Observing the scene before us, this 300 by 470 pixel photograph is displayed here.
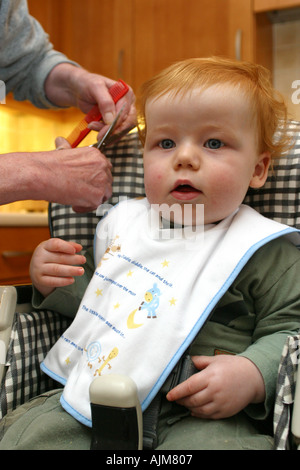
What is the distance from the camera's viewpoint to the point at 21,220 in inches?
75.0

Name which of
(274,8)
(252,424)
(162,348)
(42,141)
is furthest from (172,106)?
(42,141)

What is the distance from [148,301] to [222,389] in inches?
7.0

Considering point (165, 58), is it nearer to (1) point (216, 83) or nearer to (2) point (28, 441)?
(1) point (216, 83)

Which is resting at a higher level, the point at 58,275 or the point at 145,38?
the point at 145,38

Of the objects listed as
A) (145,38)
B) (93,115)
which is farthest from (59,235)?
(145,38)

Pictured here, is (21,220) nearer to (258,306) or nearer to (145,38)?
(145,38)

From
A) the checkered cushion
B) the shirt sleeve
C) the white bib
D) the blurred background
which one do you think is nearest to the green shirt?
the white bib

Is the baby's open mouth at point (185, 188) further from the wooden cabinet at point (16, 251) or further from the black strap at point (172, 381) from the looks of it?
the wooden cabinet at point (16, 251)

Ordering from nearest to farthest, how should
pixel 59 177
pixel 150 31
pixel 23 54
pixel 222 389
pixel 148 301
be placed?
1. pixel 222 389
2. pixel 148 301
3. pixel 59 177
4. pixel 23 54
5. pixel 150 31

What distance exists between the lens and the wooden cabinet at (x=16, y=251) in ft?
6.06

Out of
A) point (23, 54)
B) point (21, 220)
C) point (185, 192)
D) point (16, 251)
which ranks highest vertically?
point (23, 54)

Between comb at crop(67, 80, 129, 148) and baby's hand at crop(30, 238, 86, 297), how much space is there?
286 millimetres

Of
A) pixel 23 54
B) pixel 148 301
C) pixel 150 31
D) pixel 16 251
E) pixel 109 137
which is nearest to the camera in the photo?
pixel 148 301

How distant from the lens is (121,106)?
0.94 metres
